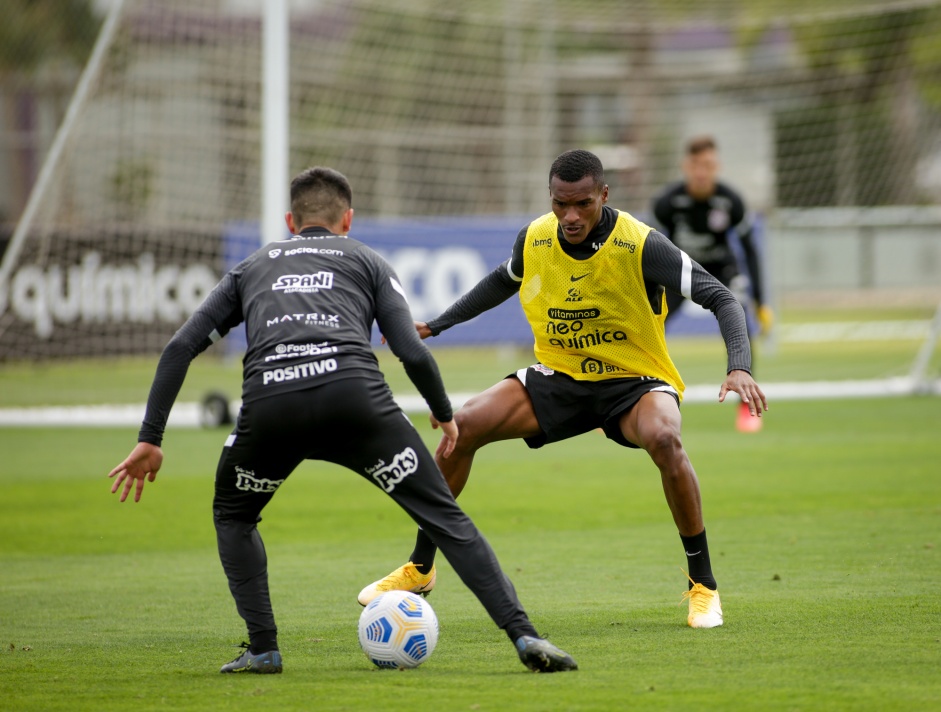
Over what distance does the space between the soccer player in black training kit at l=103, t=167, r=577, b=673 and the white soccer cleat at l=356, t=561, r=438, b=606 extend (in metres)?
1.15

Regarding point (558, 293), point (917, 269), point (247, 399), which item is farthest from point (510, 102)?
point (247, 399)

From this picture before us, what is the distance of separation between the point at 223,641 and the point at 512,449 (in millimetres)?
8250

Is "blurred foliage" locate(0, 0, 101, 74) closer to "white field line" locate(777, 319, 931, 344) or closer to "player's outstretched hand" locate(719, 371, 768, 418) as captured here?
"white field line" locate(777, 319, 931, 344)

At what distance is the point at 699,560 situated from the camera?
19.9 ft

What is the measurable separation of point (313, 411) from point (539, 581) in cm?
252

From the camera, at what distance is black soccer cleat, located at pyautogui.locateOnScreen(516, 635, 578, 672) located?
191 inches

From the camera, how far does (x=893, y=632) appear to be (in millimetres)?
5441

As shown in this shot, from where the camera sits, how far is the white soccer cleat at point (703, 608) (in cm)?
574

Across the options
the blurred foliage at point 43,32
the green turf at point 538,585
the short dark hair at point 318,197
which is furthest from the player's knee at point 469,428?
the blurred foliage at point 43,32

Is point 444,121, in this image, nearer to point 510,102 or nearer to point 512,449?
point 510,102

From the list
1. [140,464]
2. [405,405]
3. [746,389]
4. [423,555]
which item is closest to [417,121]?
[405,405]

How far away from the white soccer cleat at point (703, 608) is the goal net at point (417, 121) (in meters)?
9.75

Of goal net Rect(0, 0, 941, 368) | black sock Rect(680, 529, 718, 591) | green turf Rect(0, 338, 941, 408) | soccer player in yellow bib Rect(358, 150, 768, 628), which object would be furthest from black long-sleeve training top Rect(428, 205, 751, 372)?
green turf Rect(0, 338, 941, 408)

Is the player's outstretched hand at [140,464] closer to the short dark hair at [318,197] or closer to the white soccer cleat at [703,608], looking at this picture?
the short dark hair at [318,197]
